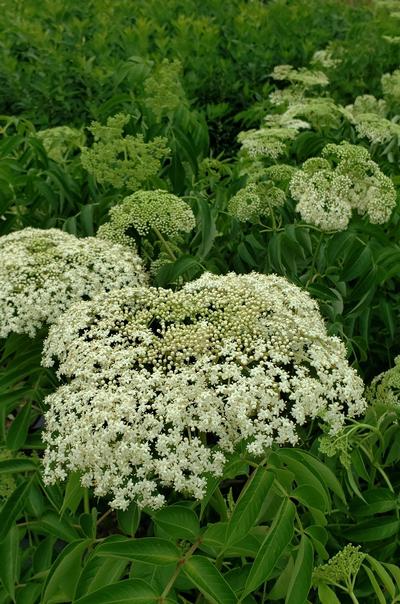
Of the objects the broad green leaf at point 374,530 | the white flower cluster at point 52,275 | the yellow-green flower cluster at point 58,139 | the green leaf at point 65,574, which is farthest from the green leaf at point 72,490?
the yellow-green flower cluster at point 58,139

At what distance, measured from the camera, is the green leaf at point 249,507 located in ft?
6.03

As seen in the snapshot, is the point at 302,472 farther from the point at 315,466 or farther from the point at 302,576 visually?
the point at 302,576

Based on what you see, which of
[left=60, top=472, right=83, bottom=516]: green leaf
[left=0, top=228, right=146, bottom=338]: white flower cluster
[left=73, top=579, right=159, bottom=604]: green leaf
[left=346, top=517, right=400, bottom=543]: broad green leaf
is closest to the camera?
[left=73, top=579, right=159, bottom=604]: green leaf

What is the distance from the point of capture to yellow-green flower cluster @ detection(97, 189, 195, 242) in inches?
109

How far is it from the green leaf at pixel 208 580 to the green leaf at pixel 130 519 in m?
0.25

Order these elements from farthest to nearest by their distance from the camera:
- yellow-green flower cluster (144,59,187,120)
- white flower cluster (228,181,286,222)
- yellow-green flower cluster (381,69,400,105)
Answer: yellow-green flower cluster (381,69,400,105), yellow-green flower cluster (144,59,187,120), white flower cluster (228,181,286,222)

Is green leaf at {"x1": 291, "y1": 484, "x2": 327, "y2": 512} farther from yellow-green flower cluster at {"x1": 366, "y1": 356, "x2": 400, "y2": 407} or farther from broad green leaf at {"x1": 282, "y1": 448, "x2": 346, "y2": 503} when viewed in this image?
yellow-green flower cluster at {"x1": 366, "y1": 356, "x2": 400, "y2": 407}

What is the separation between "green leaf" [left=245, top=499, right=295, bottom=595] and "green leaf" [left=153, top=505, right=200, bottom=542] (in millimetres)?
207

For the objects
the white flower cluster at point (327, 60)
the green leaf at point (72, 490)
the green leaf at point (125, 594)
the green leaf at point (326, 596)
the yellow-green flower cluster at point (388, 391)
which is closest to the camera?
the green leaf at point (125, 594)

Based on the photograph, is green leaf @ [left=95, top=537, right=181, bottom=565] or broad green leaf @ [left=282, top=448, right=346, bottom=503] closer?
green leaf @ [left=95, top=537, right=181, bottom=565]

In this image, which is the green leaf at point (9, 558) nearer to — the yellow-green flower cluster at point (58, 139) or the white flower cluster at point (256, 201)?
the white flower cluster at point (256, 201)

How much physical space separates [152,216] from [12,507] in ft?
3.70

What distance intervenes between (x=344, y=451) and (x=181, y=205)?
3.76 ft

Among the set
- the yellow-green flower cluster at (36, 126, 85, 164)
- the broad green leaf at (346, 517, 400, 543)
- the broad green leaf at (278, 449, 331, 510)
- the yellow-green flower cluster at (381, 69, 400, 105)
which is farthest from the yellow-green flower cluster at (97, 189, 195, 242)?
the yellow-green flower cluster at (381, 69, 400, 105)
